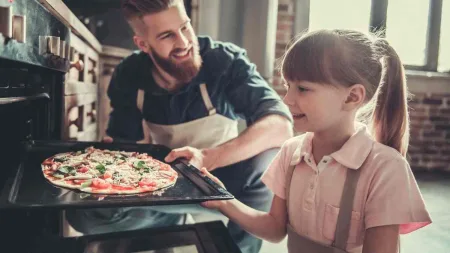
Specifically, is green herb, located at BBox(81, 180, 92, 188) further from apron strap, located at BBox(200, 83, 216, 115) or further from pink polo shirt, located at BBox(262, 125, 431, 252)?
apron strap, located at BBox(200, 83, 216, 115)

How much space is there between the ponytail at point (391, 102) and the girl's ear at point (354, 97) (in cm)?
7

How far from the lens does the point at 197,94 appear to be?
6.31ft

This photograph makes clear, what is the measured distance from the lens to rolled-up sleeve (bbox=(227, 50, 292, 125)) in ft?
5.84

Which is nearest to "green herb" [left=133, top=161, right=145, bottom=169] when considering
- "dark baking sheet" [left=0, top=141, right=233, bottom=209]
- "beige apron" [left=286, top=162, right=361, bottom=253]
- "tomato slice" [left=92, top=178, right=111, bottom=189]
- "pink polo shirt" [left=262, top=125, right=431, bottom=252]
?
"dark baking sheet" [left=0, top=141, right=233, bottom=209]

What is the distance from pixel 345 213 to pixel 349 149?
6.2 inches

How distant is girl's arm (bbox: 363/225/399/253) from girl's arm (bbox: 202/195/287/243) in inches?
11.2

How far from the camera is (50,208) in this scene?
31.1 inches

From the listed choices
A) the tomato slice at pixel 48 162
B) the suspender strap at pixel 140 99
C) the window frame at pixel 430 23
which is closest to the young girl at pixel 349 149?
the tomato slice at pixel 48 162

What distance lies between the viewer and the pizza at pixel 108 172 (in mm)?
1081

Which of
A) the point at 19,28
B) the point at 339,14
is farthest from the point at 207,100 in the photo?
the point at 339,14

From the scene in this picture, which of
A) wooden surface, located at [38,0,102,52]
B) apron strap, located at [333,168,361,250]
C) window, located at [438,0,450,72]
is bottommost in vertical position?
apron strap, located at [333,168,361,250]

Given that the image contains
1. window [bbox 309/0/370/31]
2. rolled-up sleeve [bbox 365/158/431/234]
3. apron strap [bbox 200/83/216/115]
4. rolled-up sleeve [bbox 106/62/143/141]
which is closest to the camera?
rolled-up sleeve [bbox 365/158/431/234]

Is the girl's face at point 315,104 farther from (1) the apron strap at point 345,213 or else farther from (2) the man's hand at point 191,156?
(2) the man's hand at point 191,156

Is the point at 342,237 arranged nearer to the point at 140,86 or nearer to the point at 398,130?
the point at 398,130
